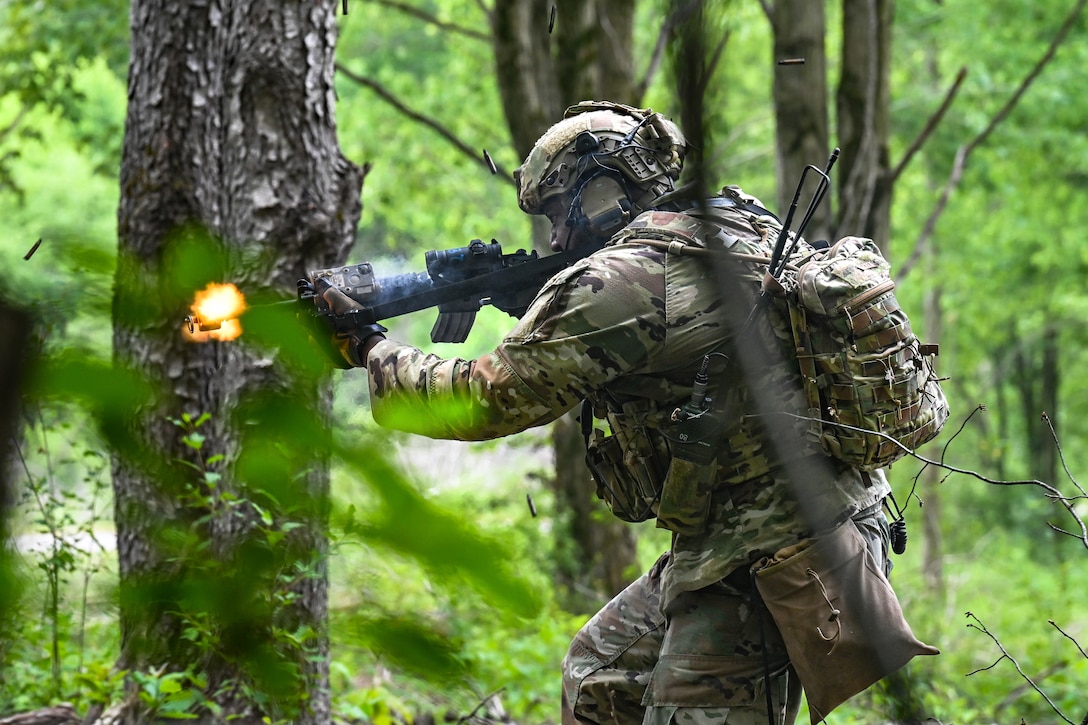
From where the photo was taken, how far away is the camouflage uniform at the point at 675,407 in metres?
2.67

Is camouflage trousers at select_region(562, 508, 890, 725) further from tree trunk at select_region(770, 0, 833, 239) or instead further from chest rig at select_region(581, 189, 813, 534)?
tree trunk at select_region(770, 0, 833, 239)

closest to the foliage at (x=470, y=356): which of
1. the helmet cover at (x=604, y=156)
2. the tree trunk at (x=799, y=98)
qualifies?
the helmet cover at (x=604, y=156)

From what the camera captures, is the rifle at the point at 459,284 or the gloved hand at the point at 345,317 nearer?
the gloved hand at the point at 345,317

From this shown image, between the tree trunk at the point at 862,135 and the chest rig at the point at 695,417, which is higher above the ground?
the tree trunk at the point at 862,135

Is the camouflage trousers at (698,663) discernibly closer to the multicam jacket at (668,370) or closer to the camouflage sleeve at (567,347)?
the multicam jacket at (668,370)

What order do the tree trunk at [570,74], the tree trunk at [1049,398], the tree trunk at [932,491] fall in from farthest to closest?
the tree trunk at [1049,398] → the tree trunk at [932,491] → the tree trunk at [570,74]

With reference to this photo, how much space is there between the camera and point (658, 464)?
296cm

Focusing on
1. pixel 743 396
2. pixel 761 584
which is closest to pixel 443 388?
pixel 743 396

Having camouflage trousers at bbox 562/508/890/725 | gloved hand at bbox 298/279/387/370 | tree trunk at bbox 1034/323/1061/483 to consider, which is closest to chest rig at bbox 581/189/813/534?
camouflage trousers at bbox 562/508/890/725

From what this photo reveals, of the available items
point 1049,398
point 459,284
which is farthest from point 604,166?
point 1049,398

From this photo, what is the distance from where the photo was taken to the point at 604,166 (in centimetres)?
298

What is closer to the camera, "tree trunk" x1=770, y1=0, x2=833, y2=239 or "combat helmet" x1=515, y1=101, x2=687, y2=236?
"combat helmet" x1=515, y1=101, x2=687, y2=236

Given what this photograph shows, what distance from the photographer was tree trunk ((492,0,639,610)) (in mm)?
7254

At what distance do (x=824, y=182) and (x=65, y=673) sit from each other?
4267 millimetres
